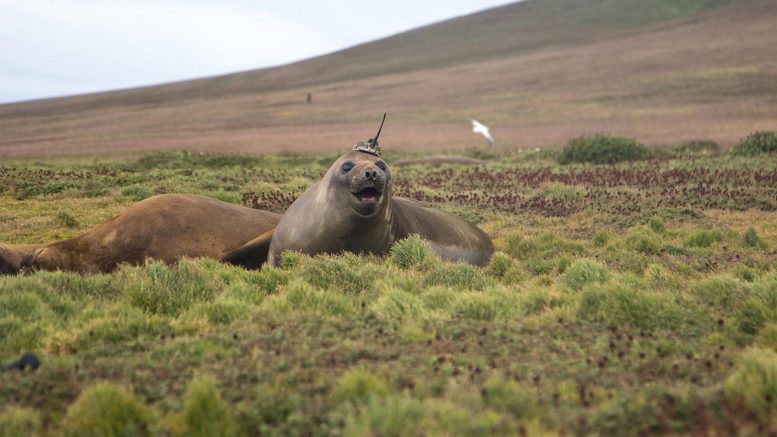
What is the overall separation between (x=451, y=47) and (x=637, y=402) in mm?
103267

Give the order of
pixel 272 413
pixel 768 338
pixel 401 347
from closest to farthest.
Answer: pixel 272 413 → pixel 401 347 → pixel 768 338

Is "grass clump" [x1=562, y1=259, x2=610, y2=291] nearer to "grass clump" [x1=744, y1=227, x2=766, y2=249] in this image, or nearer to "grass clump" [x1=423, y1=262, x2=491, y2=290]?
"grass clump" [x1=423, y1=262, x2=491, y2=290]

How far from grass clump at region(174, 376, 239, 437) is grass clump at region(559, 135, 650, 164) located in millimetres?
24994

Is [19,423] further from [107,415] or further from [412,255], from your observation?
[412,255]

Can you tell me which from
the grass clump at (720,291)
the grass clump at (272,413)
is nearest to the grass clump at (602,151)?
the grass clump at (720,291)

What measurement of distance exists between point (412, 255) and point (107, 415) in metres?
5.25

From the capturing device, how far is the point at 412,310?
262 inches

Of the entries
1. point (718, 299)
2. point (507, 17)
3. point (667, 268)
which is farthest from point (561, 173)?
point (507, 17)

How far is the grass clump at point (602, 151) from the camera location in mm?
28266

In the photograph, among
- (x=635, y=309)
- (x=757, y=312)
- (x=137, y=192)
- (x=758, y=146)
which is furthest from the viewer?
(x=758, y=146)

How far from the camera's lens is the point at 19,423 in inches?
165

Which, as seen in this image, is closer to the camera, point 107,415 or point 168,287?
point 107,415

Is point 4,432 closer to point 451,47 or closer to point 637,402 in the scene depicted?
point 637,402

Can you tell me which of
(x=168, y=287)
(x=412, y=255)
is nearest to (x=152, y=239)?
(x=168, y=287)
